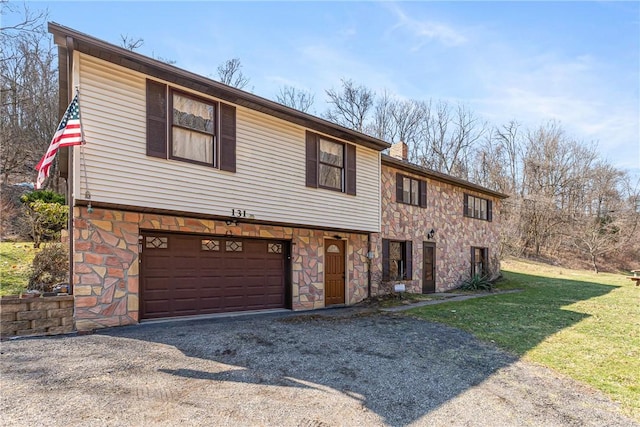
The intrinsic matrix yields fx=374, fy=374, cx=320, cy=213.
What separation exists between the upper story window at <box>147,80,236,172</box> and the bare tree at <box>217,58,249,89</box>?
19.0m

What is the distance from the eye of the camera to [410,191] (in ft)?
45.3

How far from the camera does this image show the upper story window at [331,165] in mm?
10058

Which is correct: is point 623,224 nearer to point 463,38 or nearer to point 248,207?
point 463,38

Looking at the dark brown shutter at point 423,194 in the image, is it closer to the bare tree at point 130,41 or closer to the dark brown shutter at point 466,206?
the dark brown shutter at point 466,206

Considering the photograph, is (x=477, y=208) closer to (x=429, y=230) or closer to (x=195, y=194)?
(x=429, y=230)

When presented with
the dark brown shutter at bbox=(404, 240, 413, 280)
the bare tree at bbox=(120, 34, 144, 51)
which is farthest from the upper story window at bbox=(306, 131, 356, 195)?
the bare tree at bbox=(120, 34, 144, 51)

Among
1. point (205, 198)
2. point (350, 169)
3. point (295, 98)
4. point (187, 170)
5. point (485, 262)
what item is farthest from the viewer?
point (295, 98)

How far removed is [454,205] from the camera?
52.3 feet

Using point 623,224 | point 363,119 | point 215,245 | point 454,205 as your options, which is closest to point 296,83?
point 363,119

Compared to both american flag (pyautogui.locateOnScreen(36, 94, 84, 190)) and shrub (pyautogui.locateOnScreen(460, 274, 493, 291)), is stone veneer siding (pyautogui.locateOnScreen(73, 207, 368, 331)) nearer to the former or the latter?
american flag (pyautogui.locateOnScreen(36, 94, 84, 190))

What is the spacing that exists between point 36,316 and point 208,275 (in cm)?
322

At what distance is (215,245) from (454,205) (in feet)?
35.9

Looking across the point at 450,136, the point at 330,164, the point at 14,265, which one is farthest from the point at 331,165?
the point at 450,136

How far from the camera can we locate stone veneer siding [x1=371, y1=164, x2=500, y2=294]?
12.7 m
